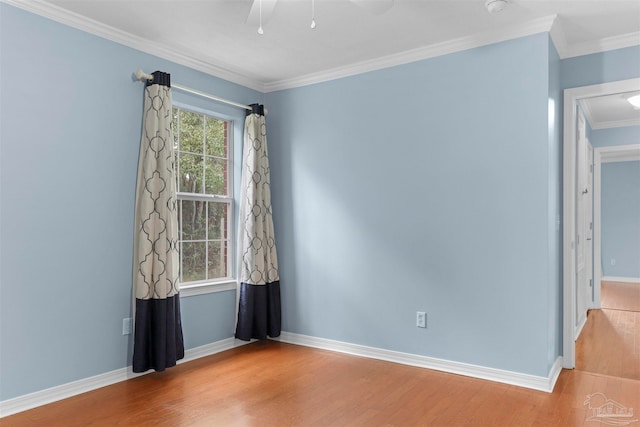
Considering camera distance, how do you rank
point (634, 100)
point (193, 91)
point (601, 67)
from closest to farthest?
1. point (601, 67)
2. point (193, 91)
3. point (634, 100)

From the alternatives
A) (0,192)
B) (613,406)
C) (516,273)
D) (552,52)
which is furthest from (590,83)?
(0,192)

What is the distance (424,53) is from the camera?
3760 mm

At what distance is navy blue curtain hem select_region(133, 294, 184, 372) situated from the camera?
335 centimetres

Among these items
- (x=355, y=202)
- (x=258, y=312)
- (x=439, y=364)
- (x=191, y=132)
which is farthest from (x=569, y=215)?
(x=191, y=132)

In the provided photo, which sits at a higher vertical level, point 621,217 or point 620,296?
point 621,217

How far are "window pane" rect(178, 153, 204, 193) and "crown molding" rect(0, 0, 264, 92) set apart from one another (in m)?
0.78

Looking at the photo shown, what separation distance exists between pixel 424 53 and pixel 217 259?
260 cm

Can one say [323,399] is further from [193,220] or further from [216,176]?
[216,176]

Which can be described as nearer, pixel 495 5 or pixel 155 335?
pixel 495 5

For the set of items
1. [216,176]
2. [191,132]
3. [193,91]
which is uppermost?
[193,91]

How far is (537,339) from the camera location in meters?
3.24

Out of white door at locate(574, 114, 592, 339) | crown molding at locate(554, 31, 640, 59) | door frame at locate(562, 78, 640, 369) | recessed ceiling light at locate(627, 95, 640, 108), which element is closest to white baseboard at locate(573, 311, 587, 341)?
white door at locate(574, 114, 592, 339)

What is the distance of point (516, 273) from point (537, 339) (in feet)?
1.57

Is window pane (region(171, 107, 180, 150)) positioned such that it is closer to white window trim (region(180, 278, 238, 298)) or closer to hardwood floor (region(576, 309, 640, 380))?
white window trim (region(180, 278, 238, 298))
